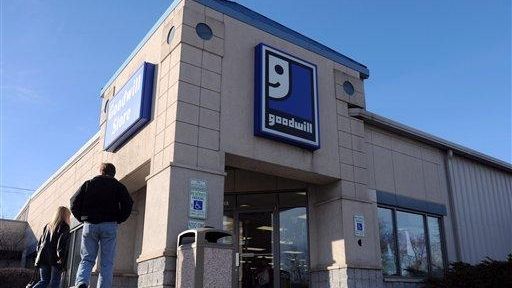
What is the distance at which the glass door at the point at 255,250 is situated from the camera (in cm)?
1130

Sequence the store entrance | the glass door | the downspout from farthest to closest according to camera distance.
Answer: the downspout → the glass door → the store entrance

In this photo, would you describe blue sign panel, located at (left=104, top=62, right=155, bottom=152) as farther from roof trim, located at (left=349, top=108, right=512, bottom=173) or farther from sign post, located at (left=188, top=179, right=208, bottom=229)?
roof trim, located at (left=349, top=108, right=512, bottom=173)

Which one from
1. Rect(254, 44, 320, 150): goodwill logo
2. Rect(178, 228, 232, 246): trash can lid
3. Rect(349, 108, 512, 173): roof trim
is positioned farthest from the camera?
Rect(349, 108, 512, 173): roof trim

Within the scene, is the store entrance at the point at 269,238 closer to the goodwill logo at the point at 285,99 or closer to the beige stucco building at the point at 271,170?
the beige stucco building at the point at 271,170

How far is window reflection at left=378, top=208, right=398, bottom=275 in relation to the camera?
11.4 metres

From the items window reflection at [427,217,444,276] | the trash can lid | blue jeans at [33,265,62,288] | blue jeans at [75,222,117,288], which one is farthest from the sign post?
window reflection at [427,217,444,276]

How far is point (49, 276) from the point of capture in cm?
798

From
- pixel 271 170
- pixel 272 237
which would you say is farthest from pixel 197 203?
pixel 272 237

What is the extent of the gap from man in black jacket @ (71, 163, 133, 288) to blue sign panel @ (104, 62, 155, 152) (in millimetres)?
3274

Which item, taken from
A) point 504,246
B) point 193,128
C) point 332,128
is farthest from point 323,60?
point 504,246

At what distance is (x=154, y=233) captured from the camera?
27.3ft

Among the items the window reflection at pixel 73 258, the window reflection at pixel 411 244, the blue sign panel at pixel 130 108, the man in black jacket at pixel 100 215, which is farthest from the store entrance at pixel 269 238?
the man in black jacket at pixel 100 215

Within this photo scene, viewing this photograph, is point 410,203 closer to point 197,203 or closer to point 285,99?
point 285,99

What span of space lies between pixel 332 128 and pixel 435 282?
13.4ft
